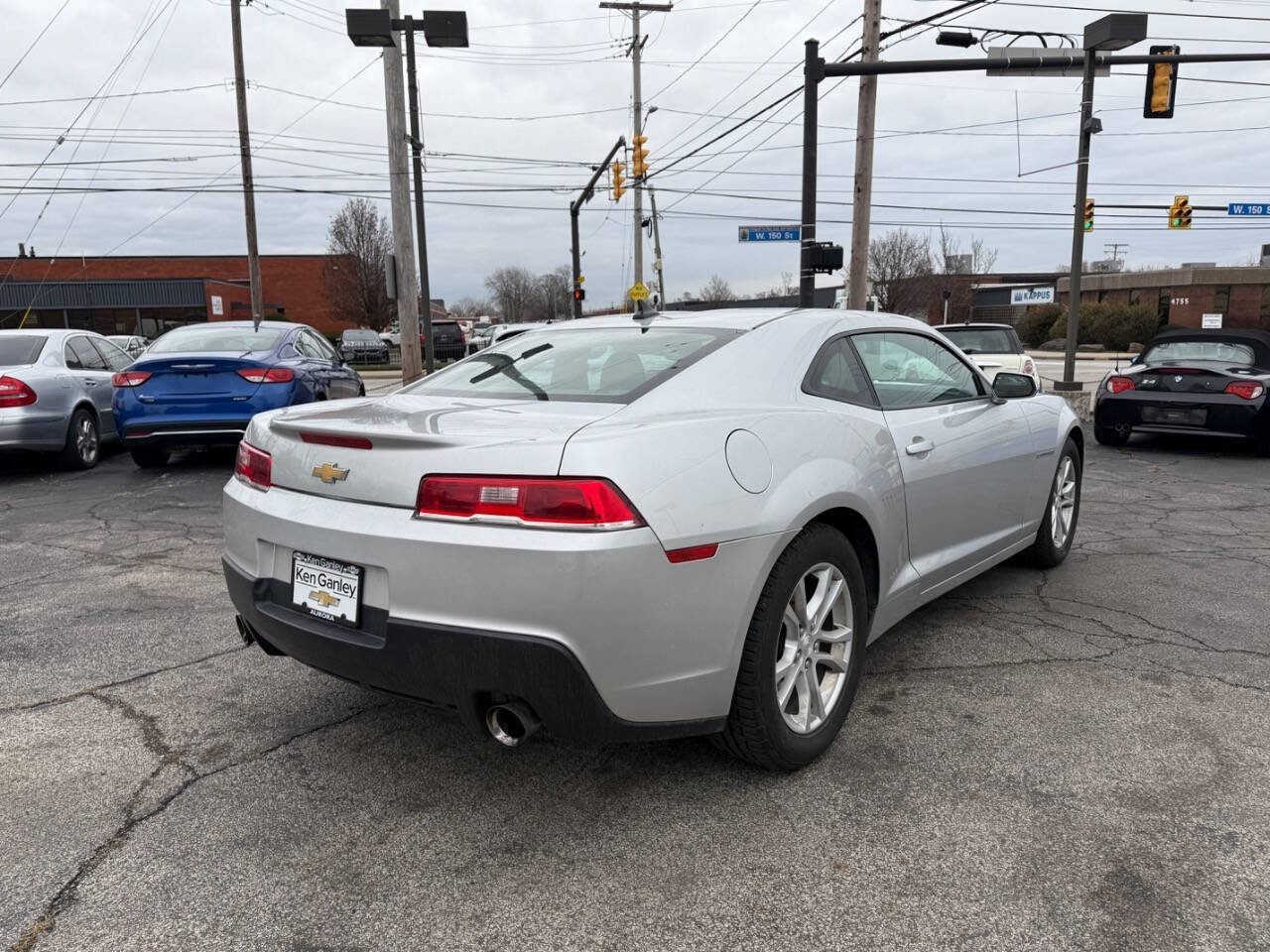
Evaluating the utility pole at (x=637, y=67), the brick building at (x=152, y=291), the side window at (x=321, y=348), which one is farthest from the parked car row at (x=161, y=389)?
the brick building at (x=152, y=291)

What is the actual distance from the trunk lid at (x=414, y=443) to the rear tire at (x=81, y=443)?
23.9 feet

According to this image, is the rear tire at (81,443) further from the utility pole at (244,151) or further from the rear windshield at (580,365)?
the utility pole at (244,151)

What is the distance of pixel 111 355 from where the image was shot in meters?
10.3

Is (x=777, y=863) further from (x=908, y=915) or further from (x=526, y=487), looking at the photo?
(x=526, y=487)

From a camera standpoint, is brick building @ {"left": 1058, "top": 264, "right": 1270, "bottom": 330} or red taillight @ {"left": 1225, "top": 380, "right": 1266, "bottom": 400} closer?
red taillight @ {"left": 1225, "top": 380, "right": 1266, "bottom": 400}

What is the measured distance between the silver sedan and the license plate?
7249 millimetres

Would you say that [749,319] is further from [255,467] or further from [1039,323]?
[1039,323]

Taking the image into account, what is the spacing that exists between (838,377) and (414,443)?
5.37 ft

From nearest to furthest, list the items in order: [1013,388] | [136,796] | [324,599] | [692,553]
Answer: [692,553] → [324,599] → [136,796] → [1013,388]

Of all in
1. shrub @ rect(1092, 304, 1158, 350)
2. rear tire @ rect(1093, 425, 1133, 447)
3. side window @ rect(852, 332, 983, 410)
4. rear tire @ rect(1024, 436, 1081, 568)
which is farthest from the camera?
shrub @ rect(1092, 304, 1158, 350)

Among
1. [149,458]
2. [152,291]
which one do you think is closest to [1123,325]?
[149,458]

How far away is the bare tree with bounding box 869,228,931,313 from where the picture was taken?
52219 mm

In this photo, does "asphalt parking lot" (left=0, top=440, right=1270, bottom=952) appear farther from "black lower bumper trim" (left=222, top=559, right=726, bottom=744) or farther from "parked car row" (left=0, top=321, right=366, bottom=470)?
"parked car row" (left=0, top=321, right=366, bottom=470)

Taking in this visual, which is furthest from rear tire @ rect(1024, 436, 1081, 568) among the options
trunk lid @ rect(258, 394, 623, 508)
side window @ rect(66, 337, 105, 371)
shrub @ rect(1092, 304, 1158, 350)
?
shrub @ rect(1092, 304, 1158, 350)
